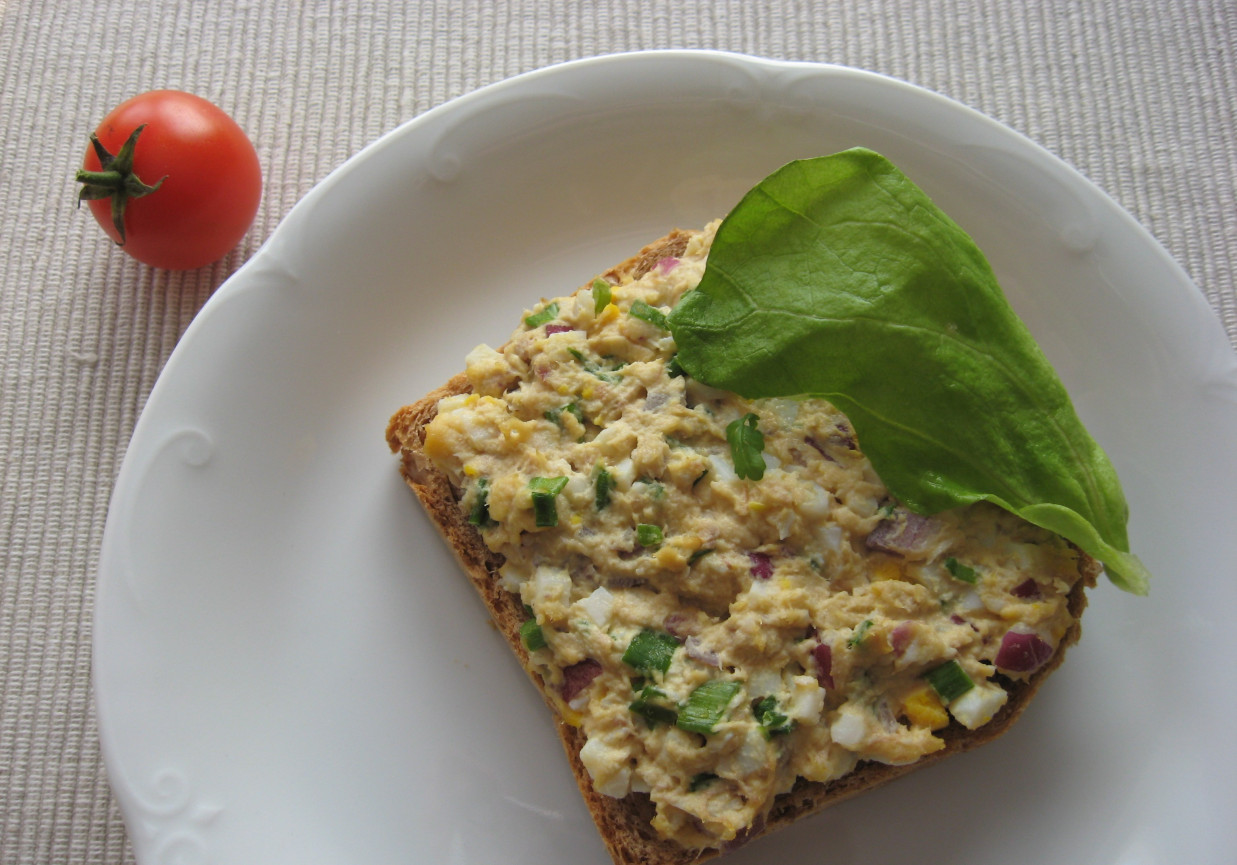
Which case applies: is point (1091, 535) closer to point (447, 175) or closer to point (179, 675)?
point (447, 175)

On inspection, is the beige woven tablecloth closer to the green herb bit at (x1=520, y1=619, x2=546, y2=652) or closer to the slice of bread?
the slice of bread

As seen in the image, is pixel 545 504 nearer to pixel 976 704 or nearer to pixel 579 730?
pixel 579 730

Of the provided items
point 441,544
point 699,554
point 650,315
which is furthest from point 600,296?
point 441,544

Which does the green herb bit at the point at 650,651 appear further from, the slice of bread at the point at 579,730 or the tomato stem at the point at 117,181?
the tomato stem at the point at 117,181

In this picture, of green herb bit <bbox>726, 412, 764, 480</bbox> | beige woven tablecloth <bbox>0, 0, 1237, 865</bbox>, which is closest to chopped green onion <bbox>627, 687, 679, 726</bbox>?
green herb bit <bbox>726, 412, 764, 480</bbox>

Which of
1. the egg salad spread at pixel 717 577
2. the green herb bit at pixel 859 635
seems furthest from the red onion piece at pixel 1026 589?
the green herb bit at pixel 859 635
